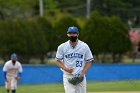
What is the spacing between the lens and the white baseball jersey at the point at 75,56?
1261 cm

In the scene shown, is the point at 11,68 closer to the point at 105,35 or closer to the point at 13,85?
the point at 13,85

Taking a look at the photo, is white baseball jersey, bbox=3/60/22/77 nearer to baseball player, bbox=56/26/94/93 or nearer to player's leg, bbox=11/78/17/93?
player's leg, bbox=11/78/17/93

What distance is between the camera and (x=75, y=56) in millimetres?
12625

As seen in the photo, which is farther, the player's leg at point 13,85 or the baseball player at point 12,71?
the baseball player at point 12,71

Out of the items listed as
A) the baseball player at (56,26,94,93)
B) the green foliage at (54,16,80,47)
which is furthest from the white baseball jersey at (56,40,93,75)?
the green foliage at (54,16,80,47)

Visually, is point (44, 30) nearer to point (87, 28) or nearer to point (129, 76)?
point (87, 28)

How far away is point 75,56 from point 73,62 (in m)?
0.15

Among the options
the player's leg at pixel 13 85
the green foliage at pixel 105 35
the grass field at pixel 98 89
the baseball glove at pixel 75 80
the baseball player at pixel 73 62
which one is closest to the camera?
the baseball glove at pixel 75 80

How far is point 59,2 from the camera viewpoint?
92.9 m

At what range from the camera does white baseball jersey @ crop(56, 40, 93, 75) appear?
41.4 feet

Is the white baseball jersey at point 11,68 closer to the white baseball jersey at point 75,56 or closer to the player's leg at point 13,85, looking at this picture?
the player's leg at point 13,85

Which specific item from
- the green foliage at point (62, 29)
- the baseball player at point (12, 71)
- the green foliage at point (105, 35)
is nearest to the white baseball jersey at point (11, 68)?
the baseball player at point (12, 71)

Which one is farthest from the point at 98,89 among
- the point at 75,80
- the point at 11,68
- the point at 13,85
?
the point at 75,80

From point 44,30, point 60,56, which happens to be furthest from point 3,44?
point 60,56
